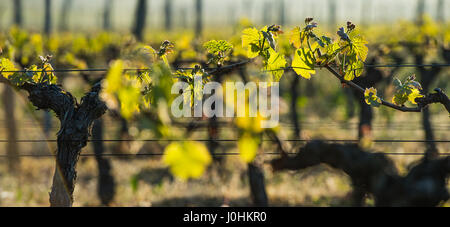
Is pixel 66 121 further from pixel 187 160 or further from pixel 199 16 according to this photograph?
pixel 199 16

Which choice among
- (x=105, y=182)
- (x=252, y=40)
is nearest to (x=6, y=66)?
(x=252, y=40)

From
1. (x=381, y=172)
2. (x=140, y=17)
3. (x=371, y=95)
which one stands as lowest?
(x=381, y=172)

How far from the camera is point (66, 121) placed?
260 centimetres

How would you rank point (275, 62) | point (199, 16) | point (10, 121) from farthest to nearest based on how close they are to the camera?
point (199, 16) → point (10, 121) → point (275, 62)

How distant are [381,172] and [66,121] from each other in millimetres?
3106

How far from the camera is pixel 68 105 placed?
8.66 feet

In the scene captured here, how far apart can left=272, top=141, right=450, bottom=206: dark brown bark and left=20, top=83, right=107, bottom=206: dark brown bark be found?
7.87 feet

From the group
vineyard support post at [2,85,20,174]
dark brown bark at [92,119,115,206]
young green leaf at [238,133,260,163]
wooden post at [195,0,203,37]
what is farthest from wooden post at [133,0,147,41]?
wooden post at [195,0,203,37]

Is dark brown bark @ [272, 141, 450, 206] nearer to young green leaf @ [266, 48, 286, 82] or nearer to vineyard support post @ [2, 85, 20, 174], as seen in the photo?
young green leaf @ [266, 48, 286, 82]

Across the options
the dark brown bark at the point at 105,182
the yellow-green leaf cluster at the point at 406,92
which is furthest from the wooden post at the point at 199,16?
the yellow-green leaf cluster at the point at 406,92

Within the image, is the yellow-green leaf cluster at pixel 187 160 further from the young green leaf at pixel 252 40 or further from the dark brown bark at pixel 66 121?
the dark brown bark at pixel 66 121

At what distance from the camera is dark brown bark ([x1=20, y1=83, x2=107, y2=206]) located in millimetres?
2600

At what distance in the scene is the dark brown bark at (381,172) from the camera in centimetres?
432
